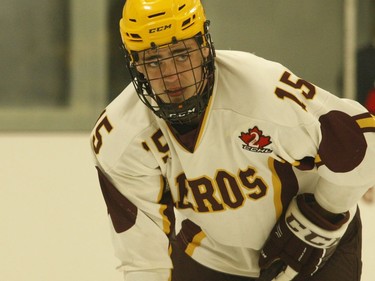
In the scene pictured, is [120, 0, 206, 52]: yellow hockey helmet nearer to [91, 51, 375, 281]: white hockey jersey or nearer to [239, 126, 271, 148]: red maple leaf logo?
[91, 51, 375, 281]: white hockey jersey

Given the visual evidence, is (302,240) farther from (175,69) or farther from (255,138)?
(175,69)

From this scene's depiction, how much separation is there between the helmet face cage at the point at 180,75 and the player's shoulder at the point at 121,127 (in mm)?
77

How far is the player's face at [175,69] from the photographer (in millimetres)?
2275

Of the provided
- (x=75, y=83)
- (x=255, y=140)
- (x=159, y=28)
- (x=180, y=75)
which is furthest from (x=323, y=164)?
(x=75, y=83)

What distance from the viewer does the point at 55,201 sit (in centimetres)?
350

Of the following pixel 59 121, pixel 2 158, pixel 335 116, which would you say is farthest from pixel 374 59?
pixel 335 116

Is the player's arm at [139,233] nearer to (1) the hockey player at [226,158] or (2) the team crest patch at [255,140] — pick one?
(1) the hockey player at [226,158]

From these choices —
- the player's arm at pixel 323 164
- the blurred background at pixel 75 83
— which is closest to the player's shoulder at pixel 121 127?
the player's arm at pixel 323 164

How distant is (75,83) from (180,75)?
176 cm

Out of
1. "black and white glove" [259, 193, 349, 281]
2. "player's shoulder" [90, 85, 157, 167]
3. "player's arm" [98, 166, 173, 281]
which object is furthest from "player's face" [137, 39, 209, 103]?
"black and white glove" [259, 193, 349, 281]

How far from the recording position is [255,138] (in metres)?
2.32

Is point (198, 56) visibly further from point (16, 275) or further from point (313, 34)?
point (313, 34)

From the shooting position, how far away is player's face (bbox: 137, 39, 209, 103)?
2.28m

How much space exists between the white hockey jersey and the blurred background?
2.92ft
